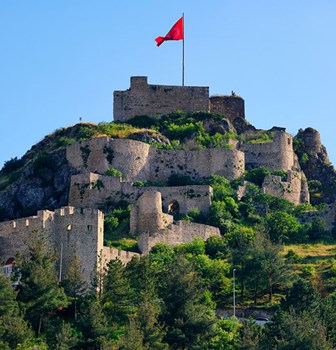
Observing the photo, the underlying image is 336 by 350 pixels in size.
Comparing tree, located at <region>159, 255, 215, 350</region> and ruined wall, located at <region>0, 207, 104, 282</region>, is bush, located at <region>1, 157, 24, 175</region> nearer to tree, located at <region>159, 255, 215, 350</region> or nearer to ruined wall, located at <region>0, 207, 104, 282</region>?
ruined wall, located at <region>0, 207, 104, 282</region>

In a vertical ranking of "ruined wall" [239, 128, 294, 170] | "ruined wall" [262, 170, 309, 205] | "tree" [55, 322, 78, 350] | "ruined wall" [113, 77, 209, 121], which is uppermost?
"ruined wall" [113, 77, 209, 121]

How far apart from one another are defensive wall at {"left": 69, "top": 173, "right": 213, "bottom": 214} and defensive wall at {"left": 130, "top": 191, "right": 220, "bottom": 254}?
9.58 ft

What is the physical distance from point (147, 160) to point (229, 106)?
12617mm

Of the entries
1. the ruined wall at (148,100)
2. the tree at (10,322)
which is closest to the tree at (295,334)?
the tree at (10,322)

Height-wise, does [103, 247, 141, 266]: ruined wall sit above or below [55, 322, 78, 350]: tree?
above

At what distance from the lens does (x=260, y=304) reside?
257ft

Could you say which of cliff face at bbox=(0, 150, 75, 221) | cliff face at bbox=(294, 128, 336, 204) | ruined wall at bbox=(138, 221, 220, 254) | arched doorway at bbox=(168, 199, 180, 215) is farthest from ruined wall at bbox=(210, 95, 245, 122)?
ruined wall at bbox=(138, 221, 220, 254)

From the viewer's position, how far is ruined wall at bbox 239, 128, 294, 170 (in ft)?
320

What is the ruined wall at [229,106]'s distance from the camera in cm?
10406

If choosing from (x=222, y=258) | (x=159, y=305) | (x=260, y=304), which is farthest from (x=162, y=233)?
(x=159, y=305)

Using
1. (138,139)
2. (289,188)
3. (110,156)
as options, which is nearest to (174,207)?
(110,156)

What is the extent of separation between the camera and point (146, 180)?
307ft

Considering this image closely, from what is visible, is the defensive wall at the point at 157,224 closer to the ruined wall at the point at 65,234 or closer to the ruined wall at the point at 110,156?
the ruined wall at the point at 110,156

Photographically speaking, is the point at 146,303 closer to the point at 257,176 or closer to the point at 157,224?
the point at 157,224
